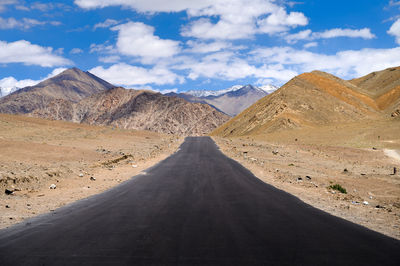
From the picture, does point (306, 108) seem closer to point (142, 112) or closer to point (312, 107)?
point (312, 107)

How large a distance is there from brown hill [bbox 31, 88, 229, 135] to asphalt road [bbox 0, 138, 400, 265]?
140 meters

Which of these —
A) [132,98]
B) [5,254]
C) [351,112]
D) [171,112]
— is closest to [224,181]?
[5,254]

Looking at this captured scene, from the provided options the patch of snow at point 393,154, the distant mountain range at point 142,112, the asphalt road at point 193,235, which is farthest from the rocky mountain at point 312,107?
the asphalt road at point 193,235

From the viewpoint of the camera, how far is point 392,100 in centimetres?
9619

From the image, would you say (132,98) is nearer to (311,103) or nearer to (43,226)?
(311,103)

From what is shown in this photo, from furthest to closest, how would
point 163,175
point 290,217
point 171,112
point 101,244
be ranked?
point 171,112
point 163,175
point 290,217
point 101,244

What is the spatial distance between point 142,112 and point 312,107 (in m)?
111

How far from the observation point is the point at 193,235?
22.5ft

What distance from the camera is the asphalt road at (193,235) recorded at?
5.63 metres

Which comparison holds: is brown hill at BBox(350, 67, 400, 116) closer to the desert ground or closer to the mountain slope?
the mountain slope

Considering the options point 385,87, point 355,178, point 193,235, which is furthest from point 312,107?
point 193,235

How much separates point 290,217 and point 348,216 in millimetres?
2229

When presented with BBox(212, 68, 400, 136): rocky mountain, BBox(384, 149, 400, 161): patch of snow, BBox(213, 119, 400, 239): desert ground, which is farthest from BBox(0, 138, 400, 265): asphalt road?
BBox(212, 68, 400, 136): rocky mountain

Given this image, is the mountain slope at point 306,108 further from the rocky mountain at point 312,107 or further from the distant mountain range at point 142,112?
the distant mountain range at point 142,112
